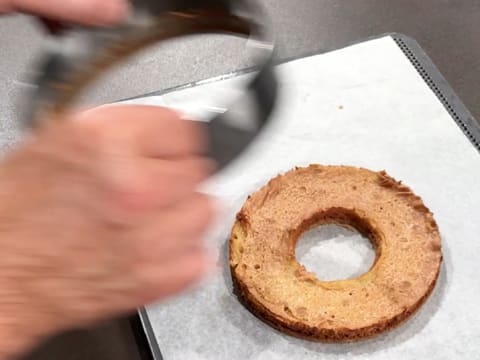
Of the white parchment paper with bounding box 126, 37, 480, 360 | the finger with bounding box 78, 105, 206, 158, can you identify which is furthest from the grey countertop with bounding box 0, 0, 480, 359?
the finger with bounding box 78, 105, 206, 158

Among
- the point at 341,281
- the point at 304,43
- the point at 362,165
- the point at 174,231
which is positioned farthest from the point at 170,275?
the point at 304,43

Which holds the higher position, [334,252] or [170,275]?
[170,275]

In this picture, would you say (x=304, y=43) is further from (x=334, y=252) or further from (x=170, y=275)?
(x=170, y=275)

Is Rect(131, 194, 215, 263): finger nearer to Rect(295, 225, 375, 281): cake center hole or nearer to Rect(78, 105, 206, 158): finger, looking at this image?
Rect(78, 105, 206, 158): finger

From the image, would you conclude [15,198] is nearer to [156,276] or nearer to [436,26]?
[156,276]

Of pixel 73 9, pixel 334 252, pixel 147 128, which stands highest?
pixel 147 128
